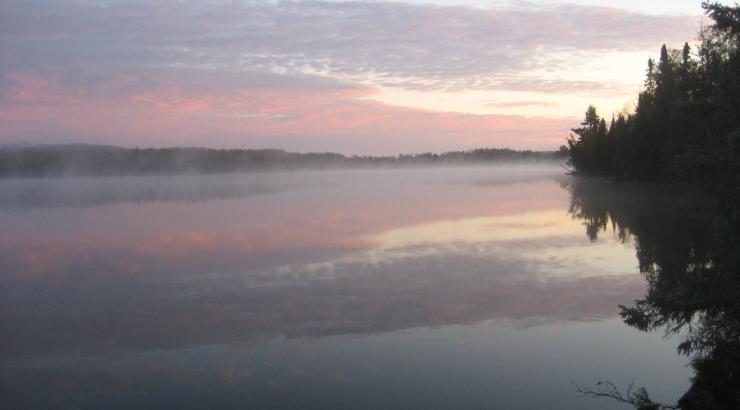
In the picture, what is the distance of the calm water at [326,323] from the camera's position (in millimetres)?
9688

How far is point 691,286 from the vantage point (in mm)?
8609

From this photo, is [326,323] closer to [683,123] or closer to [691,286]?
[691,286]

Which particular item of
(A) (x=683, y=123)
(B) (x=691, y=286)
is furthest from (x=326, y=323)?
(A) (x=683, y=123)

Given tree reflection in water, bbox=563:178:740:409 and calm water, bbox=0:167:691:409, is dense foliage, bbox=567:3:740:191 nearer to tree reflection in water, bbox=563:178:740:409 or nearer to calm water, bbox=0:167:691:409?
tree reflection in water, bbox=563:178:740:409

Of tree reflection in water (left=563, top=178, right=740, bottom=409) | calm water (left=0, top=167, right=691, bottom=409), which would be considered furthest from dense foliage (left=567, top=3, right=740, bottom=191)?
calm water (left=0, top=167, right=691, bottom=409)

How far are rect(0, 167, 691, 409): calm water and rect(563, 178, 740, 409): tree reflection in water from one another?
63 centimetres

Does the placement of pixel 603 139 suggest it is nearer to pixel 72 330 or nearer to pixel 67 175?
pixel 72 330

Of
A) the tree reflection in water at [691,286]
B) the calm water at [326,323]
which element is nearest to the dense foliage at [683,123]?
the tree reflection in water at [691,286]

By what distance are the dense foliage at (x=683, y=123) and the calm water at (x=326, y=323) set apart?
3.51 metres

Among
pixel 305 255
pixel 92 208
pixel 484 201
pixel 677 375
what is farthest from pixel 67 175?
pixel 677 375

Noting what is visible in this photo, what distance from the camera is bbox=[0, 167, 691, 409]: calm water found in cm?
969

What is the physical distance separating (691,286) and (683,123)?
3432 centimetres

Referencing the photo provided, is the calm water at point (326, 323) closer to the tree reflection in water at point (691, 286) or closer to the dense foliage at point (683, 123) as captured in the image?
the tree reflection in water at point (691, 286)

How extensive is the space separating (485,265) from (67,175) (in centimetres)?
19439
